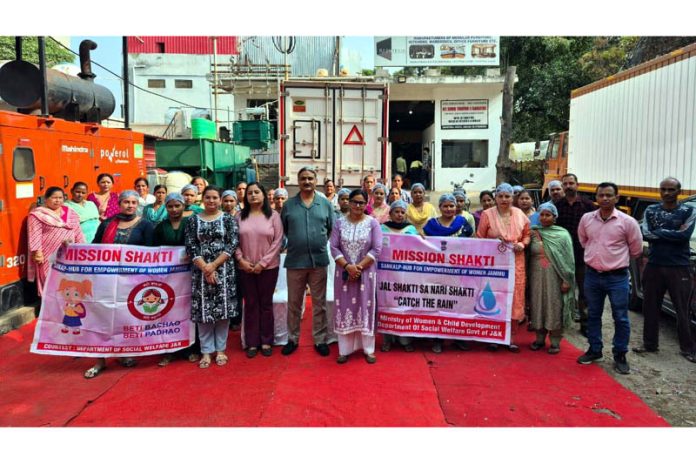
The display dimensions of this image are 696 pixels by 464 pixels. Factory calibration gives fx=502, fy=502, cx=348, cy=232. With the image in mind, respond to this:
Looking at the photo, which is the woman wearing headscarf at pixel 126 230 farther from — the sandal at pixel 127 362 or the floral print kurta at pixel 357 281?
the floral print kurta at pixel 357 281

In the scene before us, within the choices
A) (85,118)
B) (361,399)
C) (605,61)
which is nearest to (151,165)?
(85,118)

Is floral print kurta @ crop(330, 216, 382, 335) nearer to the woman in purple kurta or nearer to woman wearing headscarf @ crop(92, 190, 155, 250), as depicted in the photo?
the woman in purple kurta

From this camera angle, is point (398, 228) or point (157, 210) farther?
point (157, 210)

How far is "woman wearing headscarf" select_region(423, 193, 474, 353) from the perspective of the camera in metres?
5.18

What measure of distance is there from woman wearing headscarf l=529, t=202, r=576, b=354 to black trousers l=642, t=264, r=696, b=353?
87 centimetres

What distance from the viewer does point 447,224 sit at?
5.26 metres

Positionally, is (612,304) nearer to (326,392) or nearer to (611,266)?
(611,266)

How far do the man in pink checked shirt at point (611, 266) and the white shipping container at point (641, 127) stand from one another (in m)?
4.17

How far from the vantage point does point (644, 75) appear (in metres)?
9.17

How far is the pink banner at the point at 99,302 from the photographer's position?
459 centimetres

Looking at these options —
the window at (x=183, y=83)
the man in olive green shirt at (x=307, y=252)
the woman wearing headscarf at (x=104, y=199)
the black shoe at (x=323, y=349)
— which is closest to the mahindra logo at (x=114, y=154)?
the woman wearing headscarf at (x=104, y=199)

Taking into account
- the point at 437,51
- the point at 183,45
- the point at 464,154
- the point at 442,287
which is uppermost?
the point at 183,45

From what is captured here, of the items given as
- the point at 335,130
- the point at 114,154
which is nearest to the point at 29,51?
the point at 114,154

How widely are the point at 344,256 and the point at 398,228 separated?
769 millimetres
